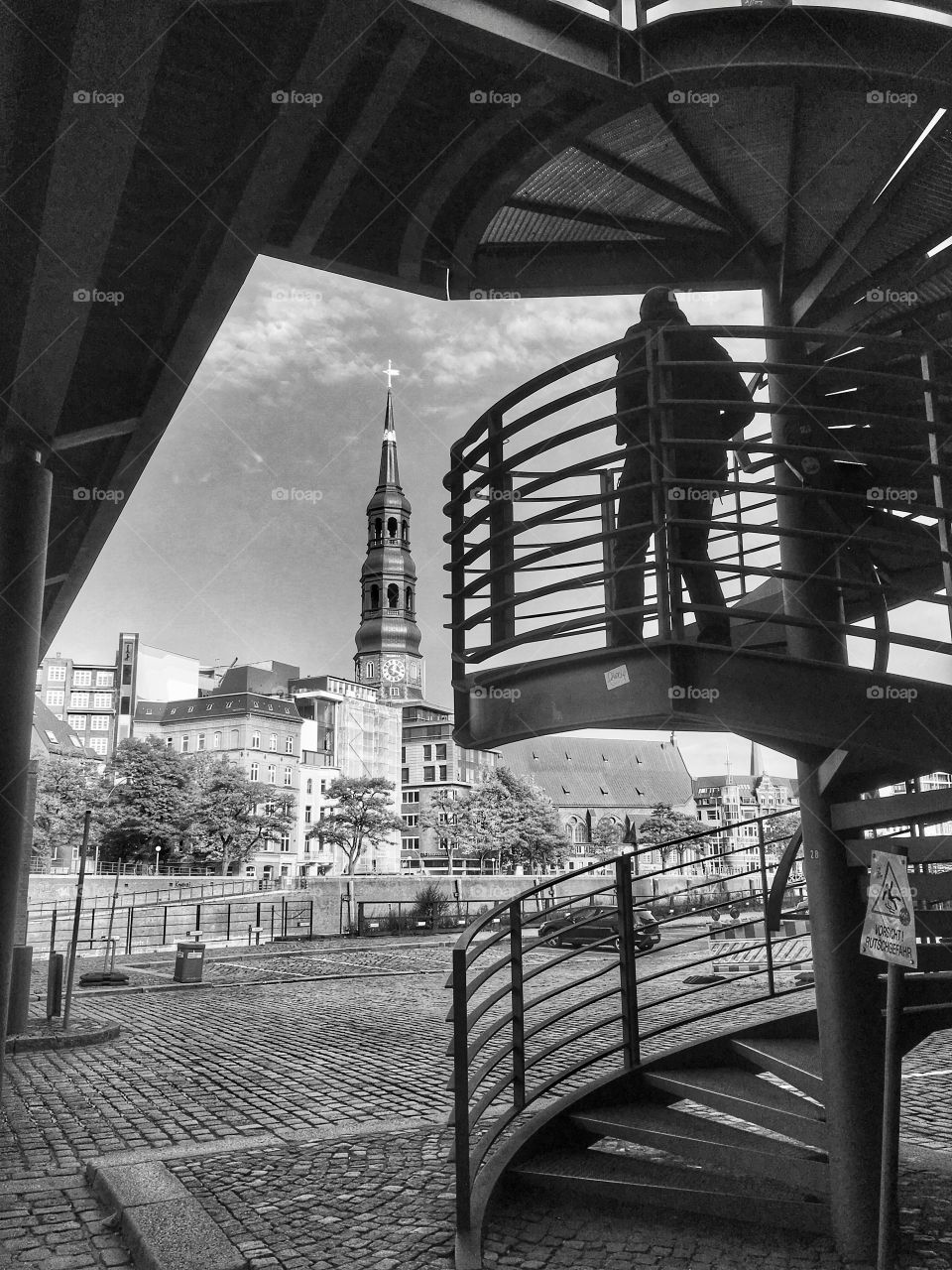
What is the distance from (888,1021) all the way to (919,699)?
142cm

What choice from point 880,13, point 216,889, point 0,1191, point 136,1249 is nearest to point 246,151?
point 880,13

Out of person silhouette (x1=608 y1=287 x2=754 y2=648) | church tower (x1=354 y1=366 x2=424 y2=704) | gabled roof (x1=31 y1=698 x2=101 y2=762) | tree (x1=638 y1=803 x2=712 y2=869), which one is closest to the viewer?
person silhouette (x1=608 y1=287 x2=754 y2=648)

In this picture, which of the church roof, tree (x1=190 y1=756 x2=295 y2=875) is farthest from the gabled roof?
the church roof

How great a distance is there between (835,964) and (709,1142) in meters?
1.15

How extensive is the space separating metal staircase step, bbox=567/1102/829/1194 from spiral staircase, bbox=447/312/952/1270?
12 mm

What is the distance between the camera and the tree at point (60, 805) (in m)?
65.8

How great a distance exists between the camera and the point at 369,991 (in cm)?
1766

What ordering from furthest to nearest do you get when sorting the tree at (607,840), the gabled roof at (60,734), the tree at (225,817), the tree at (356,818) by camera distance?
the tree at (607,840) → the gabled roof at (60,734) → the tree at (356,818) → the tree at (225,817)

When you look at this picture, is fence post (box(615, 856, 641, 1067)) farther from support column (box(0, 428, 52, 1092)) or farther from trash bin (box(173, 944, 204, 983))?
trash bin (box(173, 944, 204, 983))

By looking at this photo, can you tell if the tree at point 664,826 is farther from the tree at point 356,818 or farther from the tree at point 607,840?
the tree at point 356,818

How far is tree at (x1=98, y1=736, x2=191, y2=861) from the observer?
2712 inches

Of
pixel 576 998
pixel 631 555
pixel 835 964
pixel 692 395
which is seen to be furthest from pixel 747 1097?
pixel 576 998

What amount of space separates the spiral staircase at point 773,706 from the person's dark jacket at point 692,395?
0.09 metres

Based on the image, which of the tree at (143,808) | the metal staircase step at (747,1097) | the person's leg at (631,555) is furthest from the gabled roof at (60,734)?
the person's leg at (631,555)
